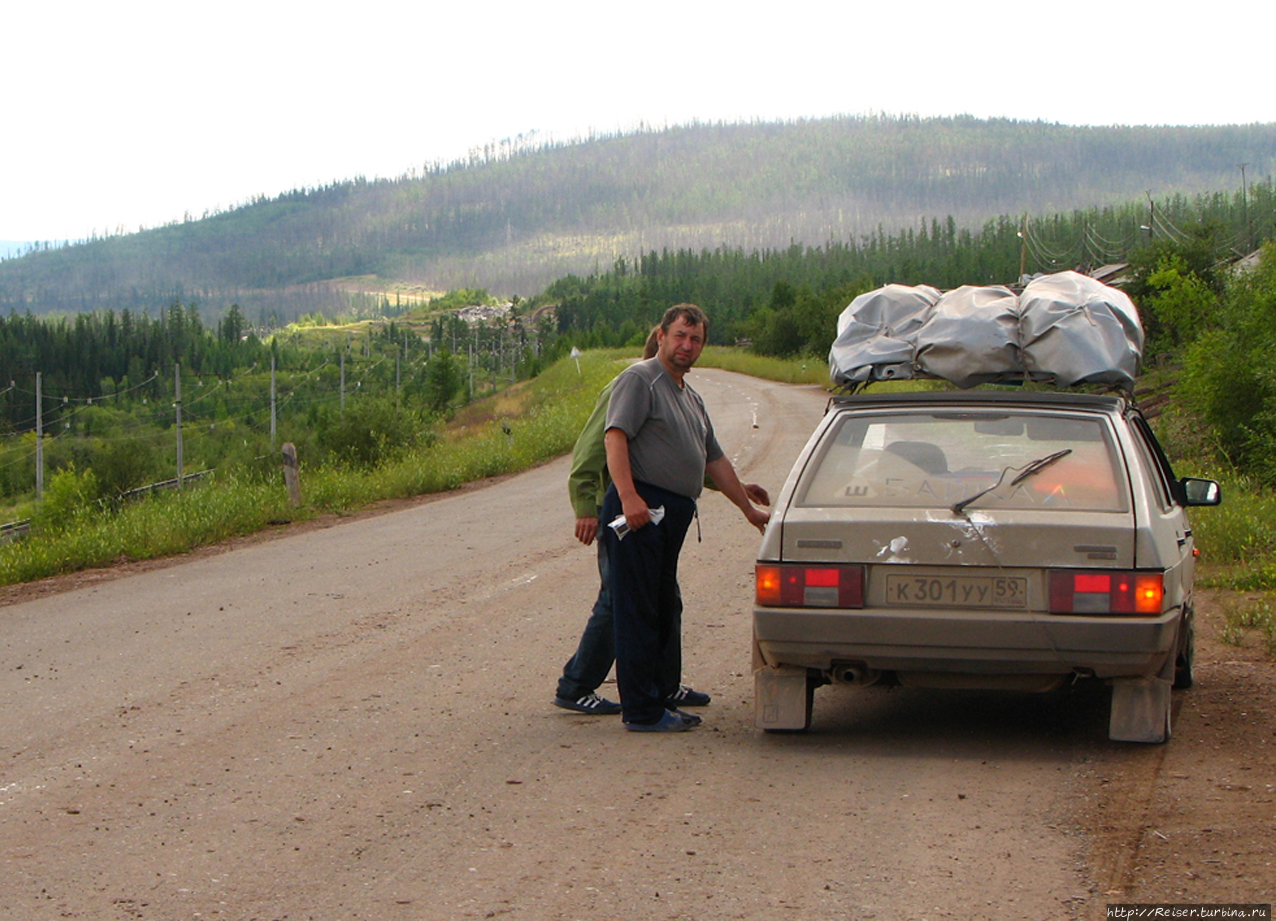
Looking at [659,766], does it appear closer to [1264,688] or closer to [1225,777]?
[1225,777]

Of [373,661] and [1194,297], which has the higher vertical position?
[1194,297]

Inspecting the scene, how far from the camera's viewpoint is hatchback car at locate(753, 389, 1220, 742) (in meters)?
5.06

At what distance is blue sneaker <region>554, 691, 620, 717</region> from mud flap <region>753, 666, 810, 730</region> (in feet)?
3.19

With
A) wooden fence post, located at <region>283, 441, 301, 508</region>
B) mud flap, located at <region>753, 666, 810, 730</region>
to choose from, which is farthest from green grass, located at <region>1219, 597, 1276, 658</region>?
wooden fence post, located at <region>283, 441, 301, 508</region>

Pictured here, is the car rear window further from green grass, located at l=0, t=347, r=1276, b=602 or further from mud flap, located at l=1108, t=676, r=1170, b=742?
green grass, located at l=0, t=347, r=1276, b=602

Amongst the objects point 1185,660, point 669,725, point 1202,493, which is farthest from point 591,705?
point 1202,493

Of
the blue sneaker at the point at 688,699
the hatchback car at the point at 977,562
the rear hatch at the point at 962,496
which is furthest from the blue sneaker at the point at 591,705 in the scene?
the rear hatch at the point at 962,496

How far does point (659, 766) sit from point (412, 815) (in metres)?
1.14

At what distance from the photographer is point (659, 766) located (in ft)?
17.5

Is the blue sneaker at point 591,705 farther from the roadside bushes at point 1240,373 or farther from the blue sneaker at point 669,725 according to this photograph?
the roadside bushes at point 1240,373

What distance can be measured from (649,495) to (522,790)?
61.9 inches

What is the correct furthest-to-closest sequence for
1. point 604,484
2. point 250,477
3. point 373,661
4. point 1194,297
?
1. point 1194,297
2. point 250,477
3. point 373,661
4. point 604,484

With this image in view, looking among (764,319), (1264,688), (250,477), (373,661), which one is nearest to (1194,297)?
(250,477)

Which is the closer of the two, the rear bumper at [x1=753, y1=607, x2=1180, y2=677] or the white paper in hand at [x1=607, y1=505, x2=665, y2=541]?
the rear bumper at [x1=753, y1=607, x2=1180, y2=677]
